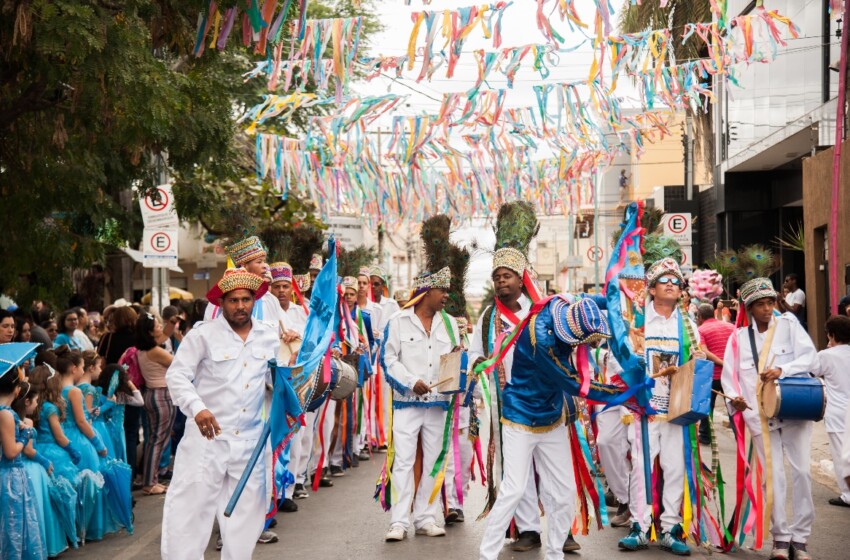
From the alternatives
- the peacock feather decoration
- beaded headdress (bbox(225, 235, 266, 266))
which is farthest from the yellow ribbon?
beaded headdress (bbox(225, 235, 266, 266))

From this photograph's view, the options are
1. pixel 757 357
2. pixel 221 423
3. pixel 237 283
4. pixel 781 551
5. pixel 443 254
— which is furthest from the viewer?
pixel 443 254

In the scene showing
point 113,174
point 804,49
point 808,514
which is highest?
point 804,49

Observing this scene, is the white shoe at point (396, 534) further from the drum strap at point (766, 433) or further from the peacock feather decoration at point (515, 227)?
the drum strap at point (766, 433)

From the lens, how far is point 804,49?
23.4 meters

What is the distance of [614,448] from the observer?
31.5 feet

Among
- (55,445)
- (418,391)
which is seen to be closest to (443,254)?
(418,391)

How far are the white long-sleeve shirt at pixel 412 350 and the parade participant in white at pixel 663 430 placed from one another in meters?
1.76

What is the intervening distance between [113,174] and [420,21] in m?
4.21

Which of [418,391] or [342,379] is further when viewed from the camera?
[418,391]

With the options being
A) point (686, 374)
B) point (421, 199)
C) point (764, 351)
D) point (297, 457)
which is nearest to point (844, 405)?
point (764, 351)

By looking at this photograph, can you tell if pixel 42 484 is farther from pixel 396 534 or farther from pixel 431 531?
pixel 431 531

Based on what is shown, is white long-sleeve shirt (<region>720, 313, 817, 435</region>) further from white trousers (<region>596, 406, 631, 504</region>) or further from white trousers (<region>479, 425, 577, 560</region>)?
white trousers (<region>479, 425, 577, 560</region>)

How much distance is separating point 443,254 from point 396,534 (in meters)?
2.57

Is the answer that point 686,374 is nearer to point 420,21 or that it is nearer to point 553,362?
point 553,362
